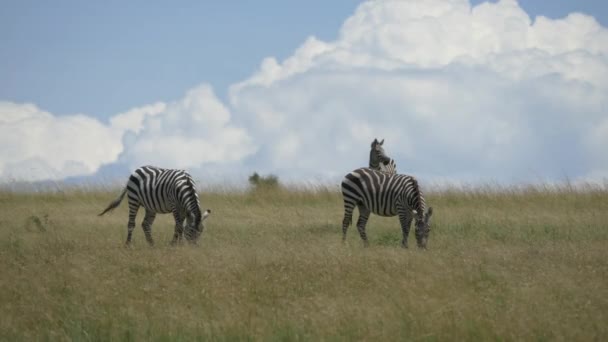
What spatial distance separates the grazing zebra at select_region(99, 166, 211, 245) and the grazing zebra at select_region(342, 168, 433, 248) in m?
2.89

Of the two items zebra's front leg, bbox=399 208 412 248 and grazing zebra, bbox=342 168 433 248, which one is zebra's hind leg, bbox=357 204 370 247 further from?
zebra's front leg, bbox=399 208 412 248

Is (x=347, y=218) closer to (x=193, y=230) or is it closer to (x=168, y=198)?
(x=193, y=230)

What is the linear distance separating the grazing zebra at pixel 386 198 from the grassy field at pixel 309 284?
58 cm

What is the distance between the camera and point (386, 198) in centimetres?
1595

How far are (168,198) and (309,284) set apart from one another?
5268mm

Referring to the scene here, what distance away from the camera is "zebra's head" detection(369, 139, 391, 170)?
1950 centimetres

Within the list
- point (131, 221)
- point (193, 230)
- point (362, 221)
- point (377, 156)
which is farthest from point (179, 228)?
point (377, 156)

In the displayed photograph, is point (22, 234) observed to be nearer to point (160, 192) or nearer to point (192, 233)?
point (160, 192)

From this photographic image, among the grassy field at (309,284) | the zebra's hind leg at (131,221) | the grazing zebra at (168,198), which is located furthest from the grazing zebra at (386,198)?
the zebra's hind leg at (131,221)

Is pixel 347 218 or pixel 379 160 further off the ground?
pixel 379 160

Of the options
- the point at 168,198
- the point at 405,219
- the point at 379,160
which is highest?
the point at 379,160

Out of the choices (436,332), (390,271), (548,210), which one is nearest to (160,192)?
(390,271)

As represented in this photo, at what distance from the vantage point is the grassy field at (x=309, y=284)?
918 cm

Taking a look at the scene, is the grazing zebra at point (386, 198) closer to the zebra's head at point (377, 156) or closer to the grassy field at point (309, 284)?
the grassy field at point (309, 284)
